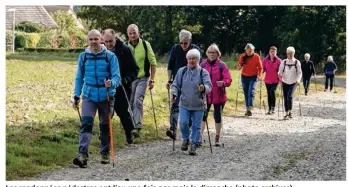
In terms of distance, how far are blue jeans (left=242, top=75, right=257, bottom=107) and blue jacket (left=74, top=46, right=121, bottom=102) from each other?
767 centimetres

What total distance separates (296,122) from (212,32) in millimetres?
34024

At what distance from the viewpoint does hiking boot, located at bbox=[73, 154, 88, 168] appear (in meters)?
8.90

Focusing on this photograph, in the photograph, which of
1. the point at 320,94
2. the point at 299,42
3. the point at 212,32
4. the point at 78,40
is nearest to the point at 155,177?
the point at 320,94

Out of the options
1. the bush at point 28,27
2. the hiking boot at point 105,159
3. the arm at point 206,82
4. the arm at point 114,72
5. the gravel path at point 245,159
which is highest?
the bush at point 28,27

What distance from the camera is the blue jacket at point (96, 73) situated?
9055 millimetres

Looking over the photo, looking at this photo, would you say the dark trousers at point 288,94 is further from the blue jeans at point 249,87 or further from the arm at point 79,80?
the arm at point 79,80

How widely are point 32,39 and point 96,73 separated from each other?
48.8 meters

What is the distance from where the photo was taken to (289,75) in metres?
16.0

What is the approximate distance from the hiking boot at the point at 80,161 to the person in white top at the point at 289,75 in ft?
26.1

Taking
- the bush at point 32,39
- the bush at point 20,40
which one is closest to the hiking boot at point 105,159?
the bush at point 20,40

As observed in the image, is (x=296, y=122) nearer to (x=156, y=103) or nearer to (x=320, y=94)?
(x=156, y=103)

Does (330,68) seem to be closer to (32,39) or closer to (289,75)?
(289,75)

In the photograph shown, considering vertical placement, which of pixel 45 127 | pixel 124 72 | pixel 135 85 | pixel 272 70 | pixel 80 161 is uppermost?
pixel 124 72

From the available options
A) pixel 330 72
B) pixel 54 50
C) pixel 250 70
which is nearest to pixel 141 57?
pixel 250 70
